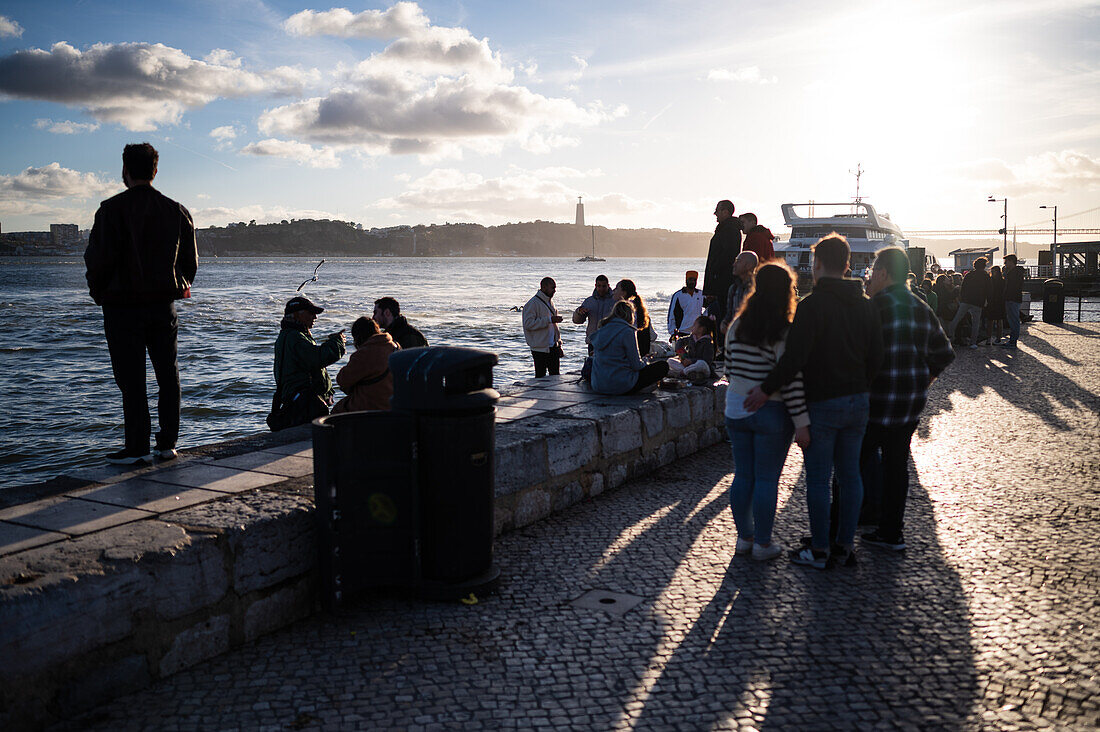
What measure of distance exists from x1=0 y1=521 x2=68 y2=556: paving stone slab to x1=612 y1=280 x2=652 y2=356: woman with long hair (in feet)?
21.5

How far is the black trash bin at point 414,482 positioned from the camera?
12.9ft

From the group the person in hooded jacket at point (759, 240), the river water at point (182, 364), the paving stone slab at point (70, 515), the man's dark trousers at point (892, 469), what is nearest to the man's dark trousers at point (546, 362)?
the river water at point (182, 364)

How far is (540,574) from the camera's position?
466 cm

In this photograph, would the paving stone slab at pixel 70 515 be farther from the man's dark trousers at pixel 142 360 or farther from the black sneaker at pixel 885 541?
the black sneaker at pixel 885 541

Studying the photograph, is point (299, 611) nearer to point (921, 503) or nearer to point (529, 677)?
point (529, 677)

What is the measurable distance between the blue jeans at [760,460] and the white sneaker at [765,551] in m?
0.04

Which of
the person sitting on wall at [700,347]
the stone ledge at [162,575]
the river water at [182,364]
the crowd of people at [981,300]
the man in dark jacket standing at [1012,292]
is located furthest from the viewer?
the crowd of people at [981,300]

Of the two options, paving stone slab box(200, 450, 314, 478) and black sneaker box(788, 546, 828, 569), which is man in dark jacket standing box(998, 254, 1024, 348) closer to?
black sneaker box(788, 546, 828, 569)

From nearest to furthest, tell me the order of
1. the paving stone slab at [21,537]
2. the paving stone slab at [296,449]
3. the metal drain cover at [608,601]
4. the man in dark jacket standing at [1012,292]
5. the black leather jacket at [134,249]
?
the paving stone slab at [21,537] → the metal drain cover at [608,601] → the black leather jacket at [134,249] → the paving stone slab at [296,449] → the man in dark jacket standing at [1012,292]

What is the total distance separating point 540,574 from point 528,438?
1188mm

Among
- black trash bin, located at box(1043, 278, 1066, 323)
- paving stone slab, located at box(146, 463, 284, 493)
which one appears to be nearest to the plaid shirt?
paving stone slab, located at box(146, 463, 284, 493)

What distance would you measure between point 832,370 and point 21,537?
13.1 ft

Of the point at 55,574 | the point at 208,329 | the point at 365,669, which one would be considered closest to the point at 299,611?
the point at 365,669

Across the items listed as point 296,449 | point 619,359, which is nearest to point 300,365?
point 296,449
